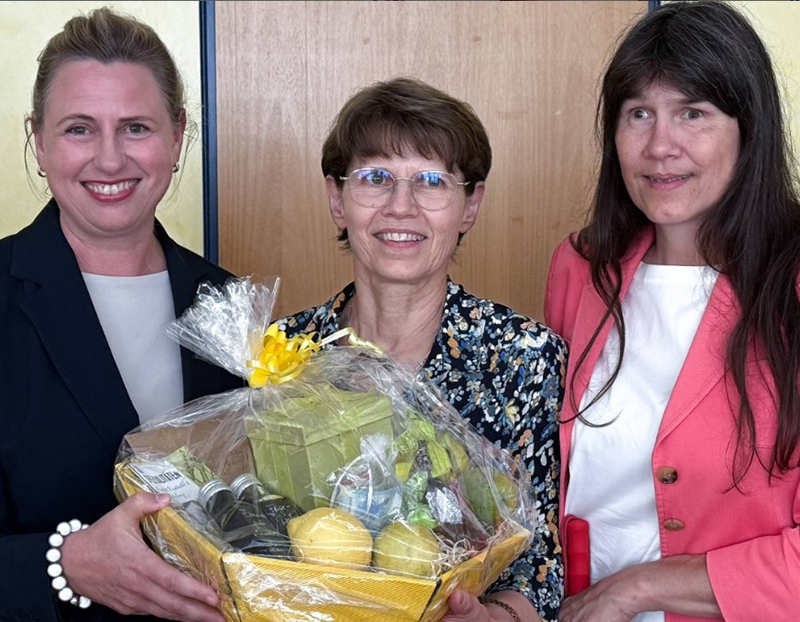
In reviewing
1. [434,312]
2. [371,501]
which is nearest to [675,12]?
[434,312]

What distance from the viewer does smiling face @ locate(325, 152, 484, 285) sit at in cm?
172

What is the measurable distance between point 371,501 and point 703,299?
0.80 metres

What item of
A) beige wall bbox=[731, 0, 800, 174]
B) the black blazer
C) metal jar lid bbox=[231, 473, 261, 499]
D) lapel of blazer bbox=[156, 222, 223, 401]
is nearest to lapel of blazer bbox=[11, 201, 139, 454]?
the black blazer

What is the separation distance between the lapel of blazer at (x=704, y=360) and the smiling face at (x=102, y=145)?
104 cm

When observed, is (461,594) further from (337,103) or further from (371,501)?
(337,103)

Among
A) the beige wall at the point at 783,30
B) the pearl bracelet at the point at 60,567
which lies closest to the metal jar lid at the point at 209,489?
the pearl bracelet at the point at 60,567

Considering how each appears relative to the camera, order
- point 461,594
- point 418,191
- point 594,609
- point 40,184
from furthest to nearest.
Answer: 1. point 40,184
2. point 418,191
3. point 594,609
4. point 461,594

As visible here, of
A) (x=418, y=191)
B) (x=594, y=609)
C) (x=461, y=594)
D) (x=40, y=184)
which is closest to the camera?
(x=461, y=594)

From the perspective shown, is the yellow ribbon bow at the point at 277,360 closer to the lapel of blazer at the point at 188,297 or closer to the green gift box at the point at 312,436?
the green gift box at the point at 312,436

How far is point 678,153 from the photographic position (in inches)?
64.6

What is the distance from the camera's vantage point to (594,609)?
5.28 ft

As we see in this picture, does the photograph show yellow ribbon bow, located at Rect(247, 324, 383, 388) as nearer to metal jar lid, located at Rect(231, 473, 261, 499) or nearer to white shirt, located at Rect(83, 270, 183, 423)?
metal jar lid, located at Rect(231, 473, 261, 499)

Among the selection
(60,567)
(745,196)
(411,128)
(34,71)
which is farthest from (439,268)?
(34,71)

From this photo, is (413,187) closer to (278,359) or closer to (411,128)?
(411,128)
